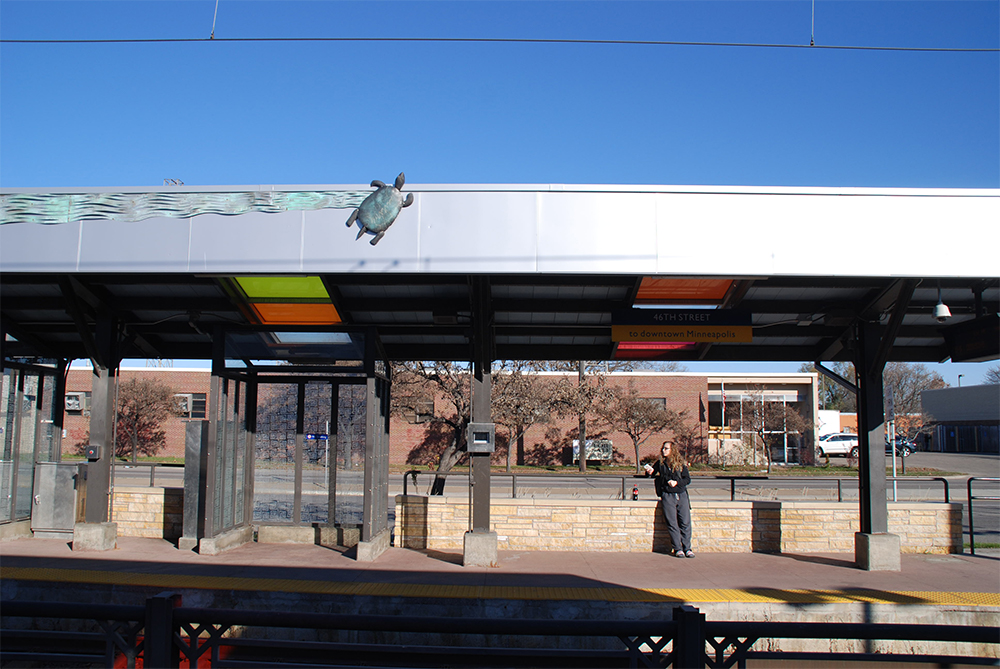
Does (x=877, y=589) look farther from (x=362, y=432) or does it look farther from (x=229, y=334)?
(x=229, y=334)

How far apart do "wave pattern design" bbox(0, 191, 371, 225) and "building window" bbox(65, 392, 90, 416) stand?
28037 mm

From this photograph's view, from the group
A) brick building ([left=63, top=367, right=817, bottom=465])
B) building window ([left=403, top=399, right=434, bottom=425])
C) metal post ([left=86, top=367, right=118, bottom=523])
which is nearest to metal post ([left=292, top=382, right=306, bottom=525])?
metal post ([left=86, top=367, right=118, bottom=523])

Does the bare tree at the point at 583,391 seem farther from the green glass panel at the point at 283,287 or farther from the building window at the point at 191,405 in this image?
the green glass panel at the point at 283,287

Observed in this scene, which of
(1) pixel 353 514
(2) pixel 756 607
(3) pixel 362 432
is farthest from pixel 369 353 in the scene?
(2) pixel 756 607

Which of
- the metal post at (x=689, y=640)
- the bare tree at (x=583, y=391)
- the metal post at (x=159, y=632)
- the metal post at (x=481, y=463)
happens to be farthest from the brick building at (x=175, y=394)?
the metal post at (x=689, y=640)

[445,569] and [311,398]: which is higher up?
[311,398]

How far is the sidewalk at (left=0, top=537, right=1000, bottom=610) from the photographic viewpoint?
7566 millimetres

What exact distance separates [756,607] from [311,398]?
7194 millimetres

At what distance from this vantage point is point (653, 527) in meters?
10.3

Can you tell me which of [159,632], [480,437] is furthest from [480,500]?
[159,632]

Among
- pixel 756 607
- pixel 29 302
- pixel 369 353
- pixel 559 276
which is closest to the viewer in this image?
pixel 756 607

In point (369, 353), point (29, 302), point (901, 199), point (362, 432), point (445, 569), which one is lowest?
point (445, 569)

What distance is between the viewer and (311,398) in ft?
36.9

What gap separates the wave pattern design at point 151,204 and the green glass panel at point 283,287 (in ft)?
3.19
